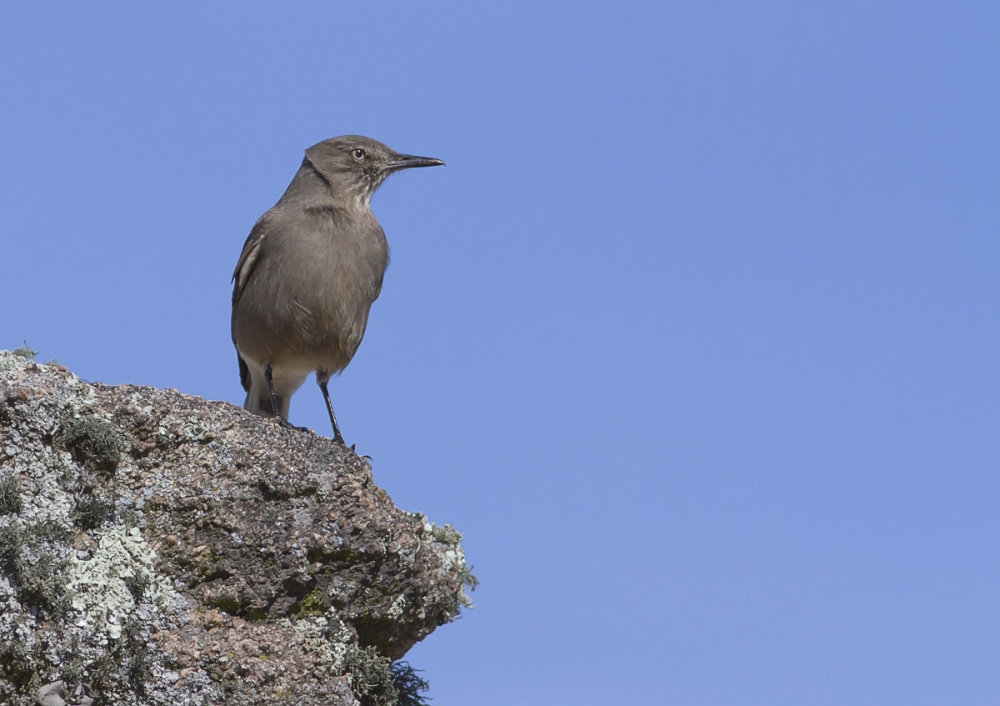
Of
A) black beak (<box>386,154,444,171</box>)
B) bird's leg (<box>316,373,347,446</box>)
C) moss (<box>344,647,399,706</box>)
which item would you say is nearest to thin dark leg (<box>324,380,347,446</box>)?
bird's leg (<box>316,373,347,446</box>)

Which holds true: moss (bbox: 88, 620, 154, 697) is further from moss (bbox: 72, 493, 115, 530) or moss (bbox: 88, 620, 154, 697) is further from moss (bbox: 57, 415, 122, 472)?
moss (bbox: 57, 415, 122, 472)

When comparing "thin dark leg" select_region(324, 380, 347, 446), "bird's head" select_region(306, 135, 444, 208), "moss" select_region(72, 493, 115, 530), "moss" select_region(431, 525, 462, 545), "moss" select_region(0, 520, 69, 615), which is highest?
"bird's head" select_region(306, 135, 444, 208)

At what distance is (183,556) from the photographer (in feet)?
16.1

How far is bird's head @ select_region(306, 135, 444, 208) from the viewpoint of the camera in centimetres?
823

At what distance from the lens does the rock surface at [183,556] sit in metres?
4.57

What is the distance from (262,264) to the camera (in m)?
7.85

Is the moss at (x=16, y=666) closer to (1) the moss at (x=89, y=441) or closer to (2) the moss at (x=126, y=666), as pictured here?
(2) the moss at (x=126, y=666)

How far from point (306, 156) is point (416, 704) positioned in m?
4.48

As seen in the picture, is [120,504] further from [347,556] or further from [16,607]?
[347,556]

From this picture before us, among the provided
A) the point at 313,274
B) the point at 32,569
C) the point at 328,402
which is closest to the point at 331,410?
the point at 328,402

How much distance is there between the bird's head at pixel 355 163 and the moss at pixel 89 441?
3626 mm

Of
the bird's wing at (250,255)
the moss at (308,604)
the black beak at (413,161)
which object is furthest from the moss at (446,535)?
the black beak at (413,161)

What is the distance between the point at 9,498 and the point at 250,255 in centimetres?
365

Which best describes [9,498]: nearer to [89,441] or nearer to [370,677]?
[89,441]
